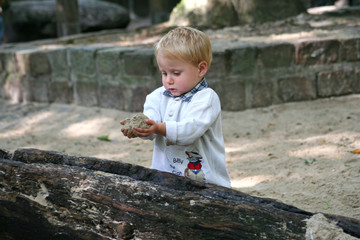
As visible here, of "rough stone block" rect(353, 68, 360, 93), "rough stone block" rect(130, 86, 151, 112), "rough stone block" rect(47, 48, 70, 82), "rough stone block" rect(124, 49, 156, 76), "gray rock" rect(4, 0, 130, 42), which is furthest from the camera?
"gray rock" rect(4, 0, 130, 42)

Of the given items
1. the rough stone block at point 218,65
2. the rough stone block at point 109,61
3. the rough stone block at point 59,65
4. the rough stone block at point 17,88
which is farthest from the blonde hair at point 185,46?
the rough stone block at point 17,88

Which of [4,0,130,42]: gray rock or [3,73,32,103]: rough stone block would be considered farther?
[4,0,130,42]: gray rock

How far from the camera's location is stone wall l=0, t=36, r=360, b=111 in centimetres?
471

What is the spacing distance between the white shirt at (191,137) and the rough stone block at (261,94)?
2.56 metres

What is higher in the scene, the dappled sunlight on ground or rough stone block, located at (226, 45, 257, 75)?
rough stone block, located at (226, 45, 257, 75)

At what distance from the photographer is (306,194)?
2.85 metres

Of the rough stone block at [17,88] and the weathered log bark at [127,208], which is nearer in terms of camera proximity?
the weathered log bark at [127,208]

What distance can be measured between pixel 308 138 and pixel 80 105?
2679mm

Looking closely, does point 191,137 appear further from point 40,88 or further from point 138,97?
point 40,88

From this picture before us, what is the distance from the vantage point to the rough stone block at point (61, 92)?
17.7 ft

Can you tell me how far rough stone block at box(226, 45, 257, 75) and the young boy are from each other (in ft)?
8.00

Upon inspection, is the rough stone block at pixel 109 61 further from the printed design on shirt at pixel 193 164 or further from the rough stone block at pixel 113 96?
the printed design on shirt at pixel 193 164

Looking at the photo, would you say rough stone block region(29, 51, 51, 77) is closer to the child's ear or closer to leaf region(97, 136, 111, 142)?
leaf region(97, 136, 111, 142)

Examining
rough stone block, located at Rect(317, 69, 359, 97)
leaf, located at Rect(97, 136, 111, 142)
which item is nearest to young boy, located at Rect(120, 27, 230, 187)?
leaf, located at Rect(97, 136, 111, 142)
